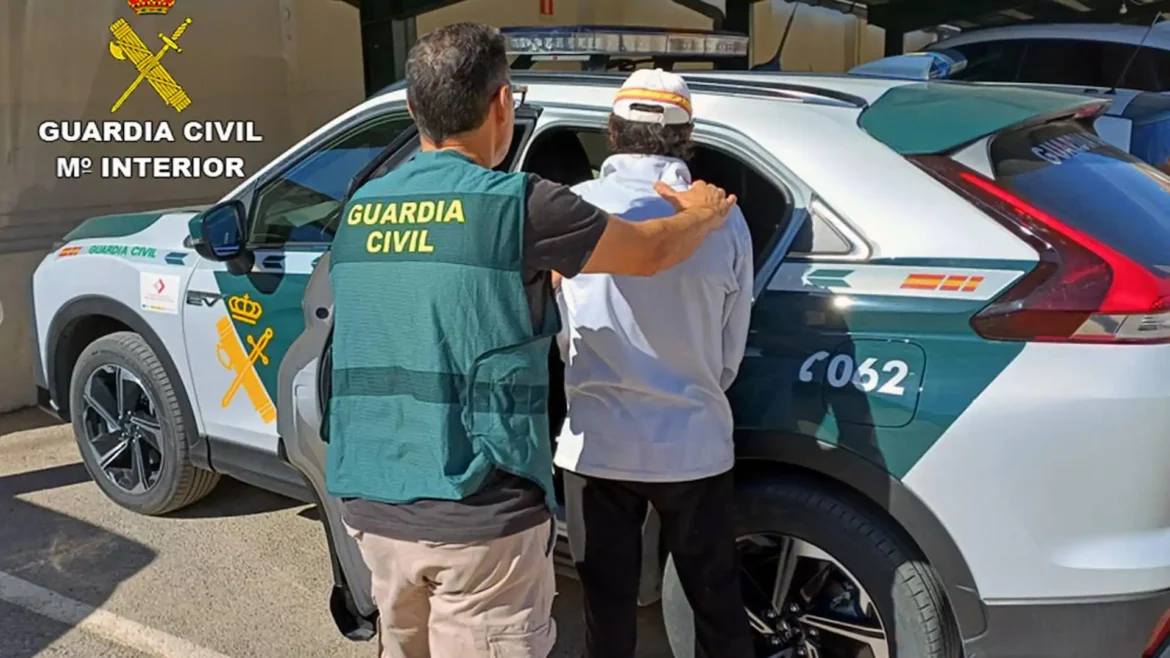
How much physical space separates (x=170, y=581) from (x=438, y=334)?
2.64m

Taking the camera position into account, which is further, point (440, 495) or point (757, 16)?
point (757, 16)

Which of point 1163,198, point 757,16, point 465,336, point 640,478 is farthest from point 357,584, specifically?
point 757,16

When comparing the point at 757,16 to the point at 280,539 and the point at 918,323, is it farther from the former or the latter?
the point at 918,323

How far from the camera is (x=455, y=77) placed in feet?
6.50

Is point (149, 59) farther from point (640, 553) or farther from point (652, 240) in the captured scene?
point (652, 240)

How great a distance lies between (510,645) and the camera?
6.91 ft

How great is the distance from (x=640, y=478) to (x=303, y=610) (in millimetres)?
1784

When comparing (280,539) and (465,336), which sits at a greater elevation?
(465,336)

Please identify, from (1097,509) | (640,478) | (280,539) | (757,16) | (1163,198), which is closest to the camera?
(1097,509)

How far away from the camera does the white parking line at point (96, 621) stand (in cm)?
362

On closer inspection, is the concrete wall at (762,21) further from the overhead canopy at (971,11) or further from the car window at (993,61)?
the car window at (993,61)

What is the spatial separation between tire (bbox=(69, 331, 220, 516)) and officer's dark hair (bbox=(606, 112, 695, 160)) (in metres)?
2.50

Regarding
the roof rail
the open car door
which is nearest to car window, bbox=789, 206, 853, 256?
the roof rail

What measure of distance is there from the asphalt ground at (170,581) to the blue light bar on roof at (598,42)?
1.85 meters
